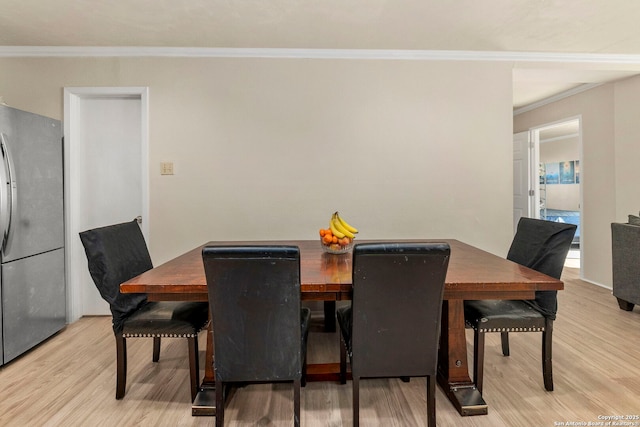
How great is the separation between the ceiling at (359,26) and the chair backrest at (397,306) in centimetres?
187

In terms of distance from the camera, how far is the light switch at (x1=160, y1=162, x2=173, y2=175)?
3.11m

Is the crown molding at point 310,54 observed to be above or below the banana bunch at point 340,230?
above

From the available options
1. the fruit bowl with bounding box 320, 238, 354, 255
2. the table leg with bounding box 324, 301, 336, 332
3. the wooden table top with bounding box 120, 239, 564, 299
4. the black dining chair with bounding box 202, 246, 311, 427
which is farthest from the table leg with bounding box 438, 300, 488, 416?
the table leg with bounding box 324, 301, 336, 332

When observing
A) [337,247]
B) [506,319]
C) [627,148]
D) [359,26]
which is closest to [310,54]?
[359,26]

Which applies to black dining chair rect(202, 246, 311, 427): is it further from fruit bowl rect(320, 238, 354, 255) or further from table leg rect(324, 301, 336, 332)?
table leg rect(324, 301, 336, 332)

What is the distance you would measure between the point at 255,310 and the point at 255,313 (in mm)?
→ 14

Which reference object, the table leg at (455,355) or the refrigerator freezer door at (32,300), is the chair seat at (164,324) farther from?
the table leg at (455,355)

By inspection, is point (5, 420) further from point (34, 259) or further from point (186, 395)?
point (34, 259)

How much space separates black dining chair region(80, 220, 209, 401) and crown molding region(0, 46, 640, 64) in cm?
186

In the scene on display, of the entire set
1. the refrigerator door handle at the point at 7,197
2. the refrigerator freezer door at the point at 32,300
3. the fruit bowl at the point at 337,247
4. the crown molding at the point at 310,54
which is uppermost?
the crown molding at the point at 310,54

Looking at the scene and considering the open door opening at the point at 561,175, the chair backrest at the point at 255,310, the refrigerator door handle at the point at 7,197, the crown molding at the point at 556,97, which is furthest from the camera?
the open door opening at the point at 561,175

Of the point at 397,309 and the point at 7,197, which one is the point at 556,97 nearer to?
the point at 397,309

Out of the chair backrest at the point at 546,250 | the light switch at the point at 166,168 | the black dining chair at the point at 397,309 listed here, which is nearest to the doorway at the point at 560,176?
the chair backrest at the point at 546,250

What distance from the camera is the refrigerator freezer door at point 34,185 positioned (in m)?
2.36
